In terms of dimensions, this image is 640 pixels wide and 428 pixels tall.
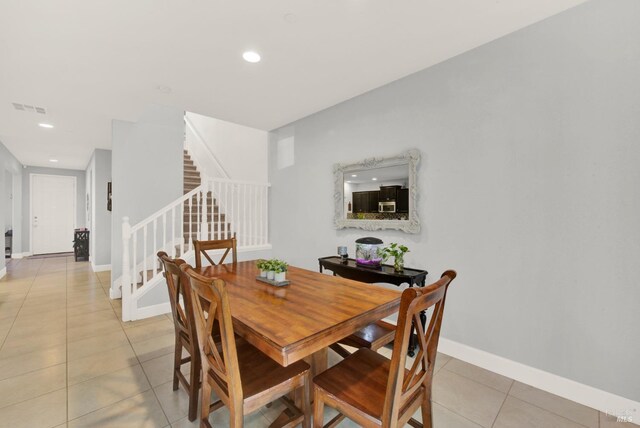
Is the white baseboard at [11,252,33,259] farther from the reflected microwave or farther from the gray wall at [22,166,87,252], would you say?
the reflected microwave

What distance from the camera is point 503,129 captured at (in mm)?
2270

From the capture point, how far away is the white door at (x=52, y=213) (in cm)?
788

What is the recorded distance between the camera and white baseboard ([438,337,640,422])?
1.79 meters

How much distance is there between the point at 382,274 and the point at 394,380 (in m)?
1.49

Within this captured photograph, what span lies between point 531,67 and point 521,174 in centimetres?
82

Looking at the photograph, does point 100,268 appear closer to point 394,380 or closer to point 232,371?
point 232,371

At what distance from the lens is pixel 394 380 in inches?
42.1

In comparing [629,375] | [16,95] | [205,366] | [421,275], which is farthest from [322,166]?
[16,95]

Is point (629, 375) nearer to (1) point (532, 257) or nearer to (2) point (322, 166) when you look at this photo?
(1) point (532, 257)

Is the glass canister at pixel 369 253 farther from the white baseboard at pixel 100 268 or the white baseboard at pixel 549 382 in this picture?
the white baseboard at pixel 100 268

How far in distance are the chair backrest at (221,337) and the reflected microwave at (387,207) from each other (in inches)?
84.5

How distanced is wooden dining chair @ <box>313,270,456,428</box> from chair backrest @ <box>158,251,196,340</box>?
80 cm

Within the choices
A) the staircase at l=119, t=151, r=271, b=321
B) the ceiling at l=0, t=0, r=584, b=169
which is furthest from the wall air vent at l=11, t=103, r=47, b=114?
the staircase at l=119, t=151, r=271, b=321

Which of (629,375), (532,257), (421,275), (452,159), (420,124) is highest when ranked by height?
(420,124)
